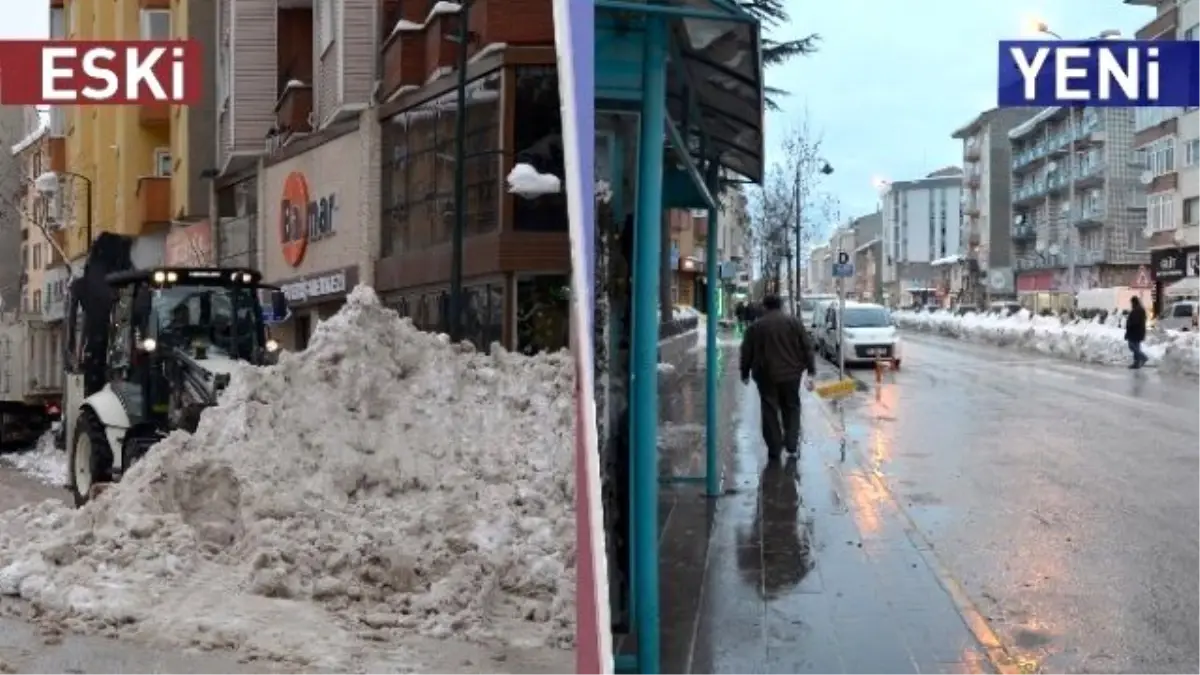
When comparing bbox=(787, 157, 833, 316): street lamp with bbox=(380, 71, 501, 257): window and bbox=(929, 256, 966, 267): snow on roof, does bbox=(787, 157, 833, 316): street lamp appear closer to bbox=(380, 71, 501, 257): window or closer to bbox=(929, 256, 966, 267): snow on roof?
bbox=(380, 71, 501, 257): window

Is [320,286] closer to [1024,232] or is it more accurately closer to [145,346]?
[145,346]

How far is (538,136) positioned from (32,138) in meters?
6.16

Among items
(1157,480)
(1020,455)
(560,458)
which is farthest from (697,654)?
(1020,455)

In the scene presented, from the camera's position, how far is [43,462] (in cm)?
1448

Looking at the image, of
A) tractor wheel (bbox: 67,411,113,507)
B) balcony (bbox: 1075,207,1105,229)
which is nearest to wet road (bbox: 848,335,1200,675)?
tractor wheel (bbox: 67,411,113,507)

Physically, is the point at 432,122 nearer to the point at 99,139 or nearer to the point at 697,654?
the point at 697,654

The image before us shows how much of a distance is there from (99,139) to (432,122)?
484cm

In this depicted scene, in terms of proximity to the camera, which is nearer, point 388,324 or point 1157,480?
point 388,324

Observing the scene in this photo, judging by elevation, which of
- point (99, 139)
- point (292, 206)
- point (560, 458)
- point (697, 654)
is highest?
point (99, 139)

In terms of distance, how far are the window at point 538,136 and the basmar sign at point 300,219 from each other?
114cm

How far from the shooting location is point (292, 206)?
16.0ft

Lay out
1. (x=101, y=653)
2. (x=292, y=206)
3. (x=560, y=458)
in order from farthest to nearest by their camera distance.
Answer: (x=101, y=653) < (x=292, y=206) < (x=560, y=458)

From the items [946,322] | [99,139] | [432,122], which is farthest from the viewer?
[946,322]

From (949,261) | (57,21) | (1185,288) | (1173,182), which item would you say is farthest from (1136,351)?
(949,261)
